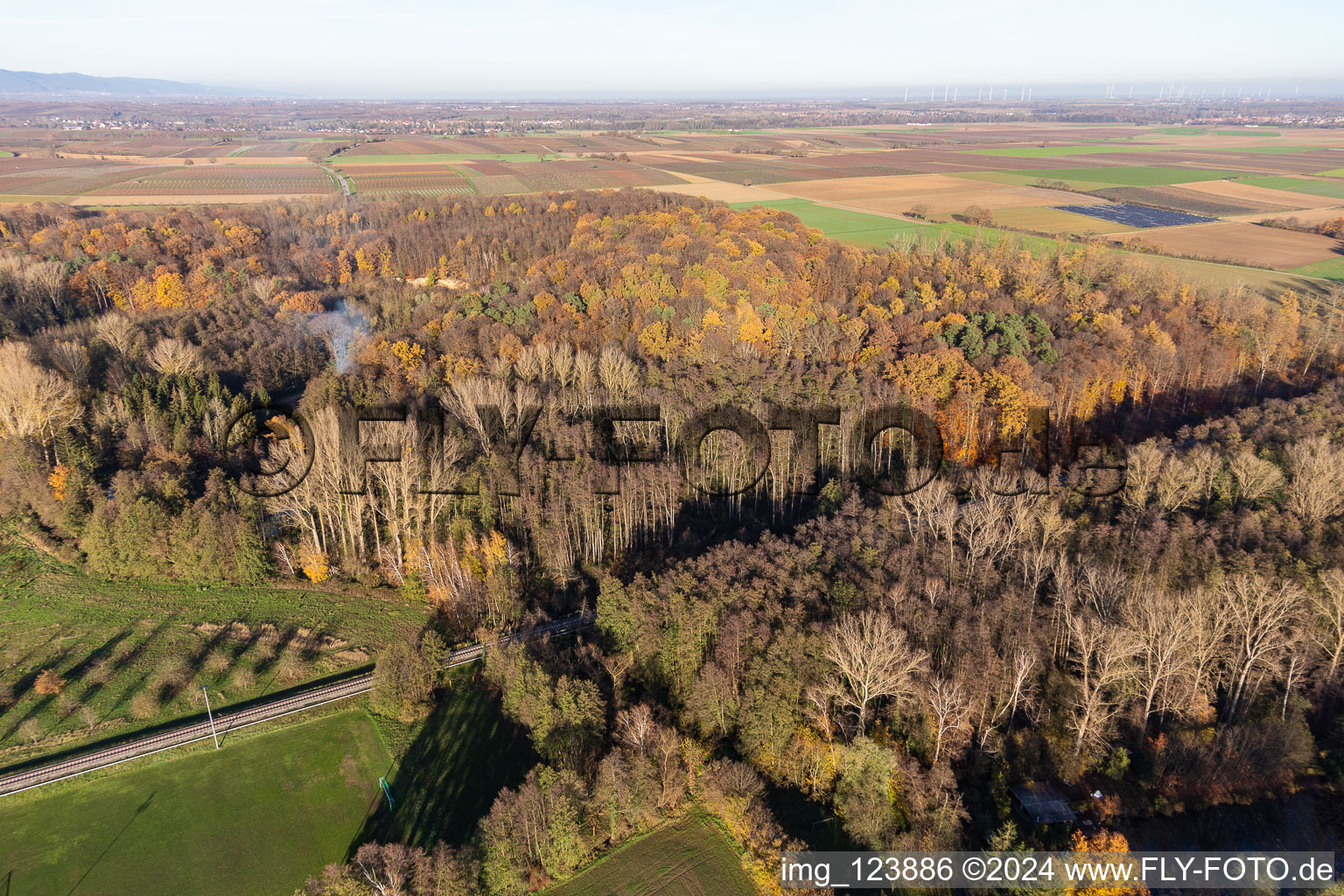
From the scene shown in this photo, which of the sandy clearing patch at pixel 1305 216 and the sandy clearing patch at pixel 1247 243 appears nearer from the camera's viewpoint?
the sandy clearing patch at pixel 1247 243

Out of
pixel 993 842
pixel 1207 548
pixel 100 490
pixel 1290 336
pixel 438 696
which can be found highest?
pixel 1290 336

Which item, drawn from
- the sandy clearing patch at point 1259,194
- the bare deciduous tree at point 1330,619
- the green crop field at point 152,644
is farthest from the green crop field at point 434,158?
the bare deciduous tree at point 1330,619

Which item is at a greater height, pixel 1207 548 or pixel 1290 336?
pixel 1290 336

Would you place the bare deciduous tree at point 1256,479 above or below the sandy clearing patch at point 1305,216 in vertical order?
below

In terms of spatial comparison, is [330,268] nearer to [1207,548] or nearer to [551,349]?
[551,349]

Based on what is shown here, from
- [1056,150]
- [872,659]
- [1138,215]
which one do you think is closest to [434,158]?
[1138,215]

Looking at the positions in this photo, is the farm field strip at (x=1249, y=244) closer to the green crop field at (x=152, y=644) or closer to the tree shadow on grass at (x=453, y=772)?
the tree shadow on grass at (x=453, y=772)

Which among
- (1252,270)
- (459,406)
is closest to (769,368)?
(459,406)
